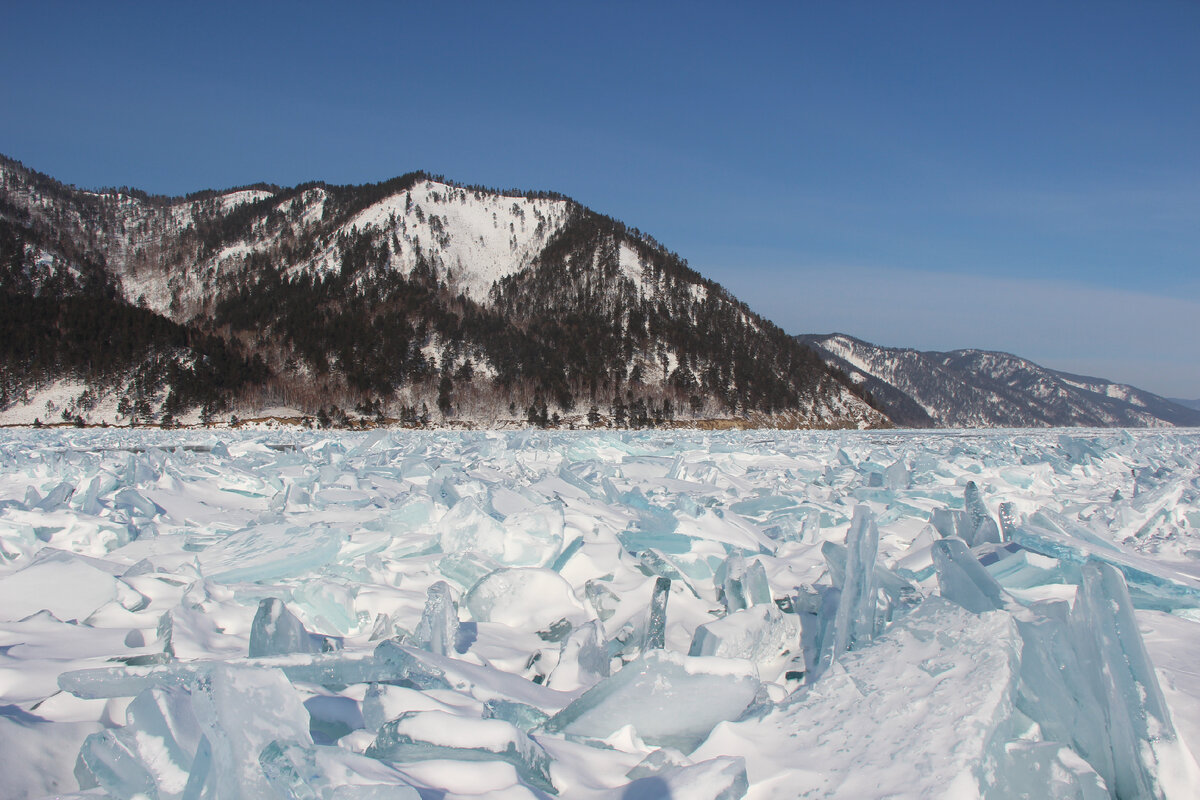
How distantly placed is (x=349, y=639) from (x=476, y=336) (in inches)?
2791

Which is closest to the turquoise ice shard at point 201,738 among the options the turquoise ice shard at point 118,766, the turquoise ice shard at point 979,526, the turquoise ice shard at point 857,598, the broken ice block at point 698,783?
the turquoise ice shard at point 118,766

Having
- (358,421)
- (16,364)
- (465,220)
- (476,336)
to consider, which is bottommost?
(358,421)

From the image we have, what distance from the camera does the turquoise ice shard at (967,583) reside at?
6.24 feet

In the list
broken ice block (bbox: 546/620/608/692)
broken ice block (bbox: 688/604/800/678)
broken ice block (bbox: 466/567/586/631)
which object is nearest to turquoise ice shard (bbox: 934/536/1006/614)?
broken ice block (bbox: 688/604/800/678)

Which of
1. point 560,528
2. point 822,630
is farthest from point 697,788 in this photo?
point 560,528

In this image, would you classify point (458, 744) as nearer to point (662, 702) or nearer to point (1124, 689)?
point (662, 702)

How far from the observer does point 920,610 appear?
1.87 m

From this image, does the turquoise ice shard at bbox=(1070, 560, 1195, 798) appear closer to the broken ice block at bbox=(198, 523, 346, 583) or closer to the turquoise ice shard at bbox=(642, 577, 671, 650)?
the turquoise ice shard at bbox=(642, 577, 671, 650)

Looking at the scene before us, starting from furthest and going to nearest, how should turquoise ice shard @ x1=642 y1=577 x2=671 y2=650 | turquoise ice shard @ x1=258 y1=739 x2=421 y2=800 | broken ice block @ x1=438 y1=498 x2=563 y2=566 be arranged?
broken ice block @ x1=438 y1=498 x2=563 y2=566
turquoise ice shard @ x1=642 y1=577 x2=671 y2=650
turquoise ice shard @ x1=258 y1=739 x2=421 y2=800

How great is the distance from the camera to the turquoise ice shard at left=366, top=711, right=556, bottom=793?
1.33m

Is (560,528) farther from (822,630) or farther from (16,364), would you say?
(16,364)

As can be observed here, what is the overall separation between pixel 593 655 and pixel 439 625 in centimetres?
53

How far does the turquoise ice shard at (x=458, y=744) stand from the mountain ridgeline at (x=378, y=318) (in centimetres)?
5530

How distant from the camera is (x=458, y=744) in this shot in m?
1.35
